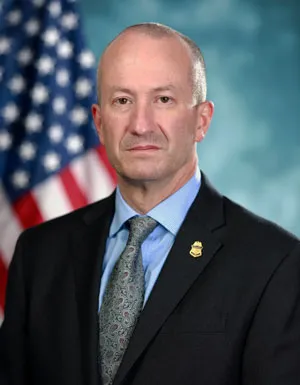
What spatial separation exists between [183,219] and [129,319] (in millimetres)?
383

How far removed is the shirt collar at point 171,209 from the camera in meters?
2.70

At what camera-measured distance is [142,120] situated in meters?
2.57

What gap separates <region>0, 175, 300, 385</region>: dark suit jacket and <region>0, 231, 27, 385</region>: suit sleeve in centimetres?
2

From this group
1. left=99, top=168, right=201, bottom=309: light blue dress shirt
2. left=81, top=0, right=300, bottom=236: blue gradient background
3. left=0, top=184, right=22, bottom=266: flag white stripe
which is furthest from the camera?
left=81, top=0, right=300, bottom=236: blue gradient background

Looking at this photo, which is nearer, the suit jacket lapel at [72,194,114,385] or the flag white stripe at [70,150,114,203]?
the suit jacket lapel at [72,194,114,385]

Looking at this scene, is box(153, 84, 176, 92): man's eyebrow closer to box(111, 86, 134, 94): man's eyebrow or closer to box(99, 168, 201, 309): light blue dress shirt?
box(111, 86, 134, 94): man's eyebrow

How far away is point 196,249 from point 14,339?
0.76m

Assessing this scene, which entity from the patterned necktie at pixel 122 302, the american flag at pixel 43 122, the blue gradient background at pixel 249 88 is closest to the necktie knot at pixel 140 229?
the patterned necktie at pixel 122 302

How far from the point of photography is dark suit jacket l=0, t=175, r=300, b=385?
2.45m

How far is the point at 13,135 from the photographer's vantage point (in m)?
4.06

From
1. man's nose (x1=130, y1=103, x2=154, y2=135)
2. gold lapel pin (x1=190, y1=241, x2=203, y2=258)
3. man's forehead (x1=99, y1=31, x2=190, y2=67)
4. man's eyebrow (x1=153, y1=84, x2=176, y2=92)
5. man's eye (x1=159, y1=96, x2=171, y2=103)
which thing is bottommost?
gold lapel pin (x1=190, y1=241, x2=203, y2=258)

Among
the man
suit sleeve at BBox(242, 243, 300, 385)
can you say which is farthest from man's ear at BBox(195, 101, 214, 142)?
suit sleeve at BBox(242, 243, 300, 385)

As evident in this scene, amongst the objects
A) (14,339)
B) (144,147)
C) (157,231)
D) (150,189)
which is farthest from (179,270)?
(14,339)

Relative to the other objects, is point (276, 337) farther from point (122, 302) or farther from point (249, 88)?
point (249, 88)
